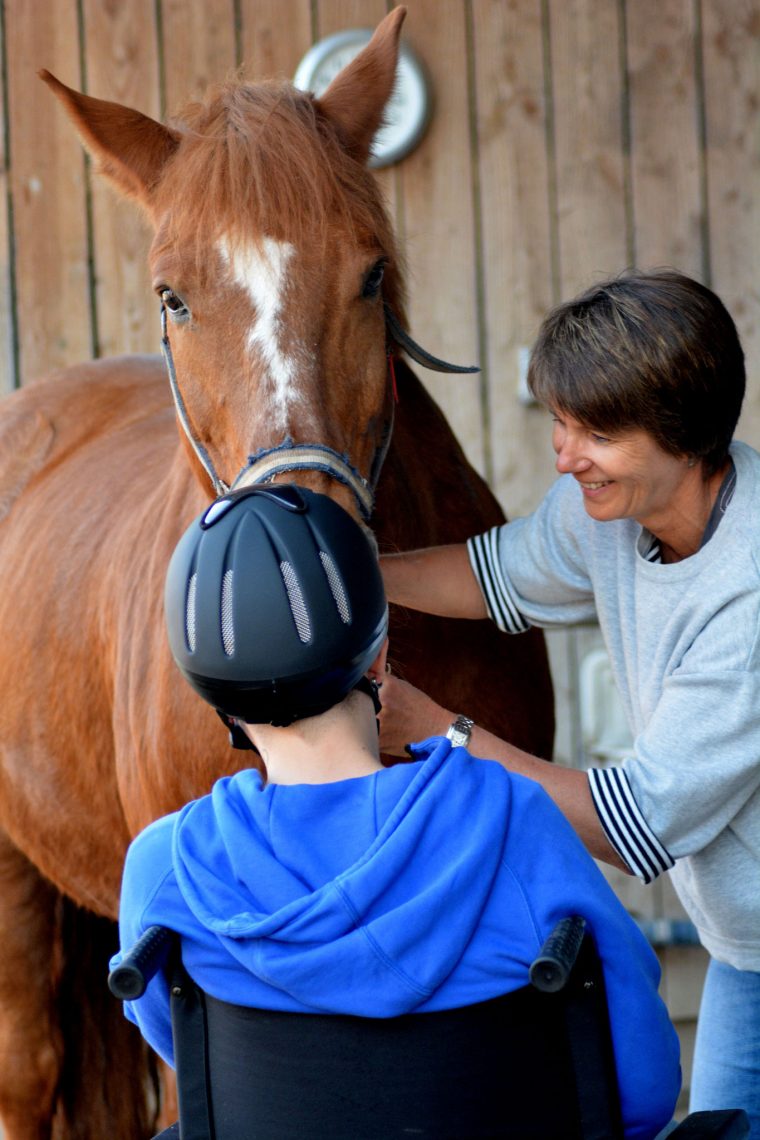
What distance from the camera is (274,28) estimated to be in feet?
11.1

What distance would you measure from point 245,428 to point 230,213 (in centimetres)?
28

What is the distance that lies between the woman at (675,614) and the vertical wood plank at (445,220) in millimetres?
1797

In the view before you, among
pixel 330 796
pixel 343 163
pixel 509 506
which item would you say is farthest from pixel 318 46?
pixel 330 796

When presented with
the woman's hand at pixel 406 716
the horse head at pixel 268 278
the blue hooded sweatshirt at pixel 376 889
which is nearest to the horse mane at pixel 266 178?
the horse head at pixel 268 278

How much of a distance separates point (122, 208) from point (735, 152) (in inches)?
63.8

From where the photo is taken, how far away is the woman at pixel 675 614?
144 cm

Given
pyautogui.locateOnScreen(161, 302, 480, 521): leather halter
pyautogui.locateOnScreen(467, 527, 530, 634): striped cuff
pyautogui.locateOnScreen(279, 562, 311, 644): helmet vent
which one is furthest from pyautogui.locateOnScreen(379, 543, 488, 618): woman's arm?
pyautogui.locateOnScreen(279, 562, 311, 644): helmet vent

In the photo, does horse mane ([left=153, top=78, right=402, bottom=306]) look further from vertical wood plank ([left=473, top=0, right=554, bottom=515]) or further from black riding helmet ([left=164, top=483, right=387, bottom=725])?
vertical wood plank ([left=473, top=0, right=554, bottom=515])

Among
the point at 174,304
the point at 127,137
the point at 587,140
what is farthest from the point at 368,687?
the point at 587,140

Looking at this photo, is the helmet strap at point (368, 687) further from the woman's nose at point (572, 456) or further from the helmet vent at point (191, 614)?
the woman's nose at point (572, 456)

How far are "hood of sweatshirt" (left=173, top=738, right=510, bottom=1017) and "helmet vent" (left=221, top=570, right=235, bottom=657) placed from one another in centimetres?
12

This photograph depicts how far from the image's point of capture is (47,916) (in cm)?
289

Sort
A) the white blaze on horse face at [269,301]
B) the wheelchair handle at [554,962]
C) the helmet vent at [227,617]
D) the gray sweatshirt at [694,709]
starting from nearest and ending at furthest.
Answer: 1. the wheelchair handle at [554,962]
2. the helmet vent at [227,617]
3. the gray sweatshirt at [694,709]
4. the white blaze on horse face at [269,301]

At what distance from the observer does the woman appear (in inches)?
56.6
